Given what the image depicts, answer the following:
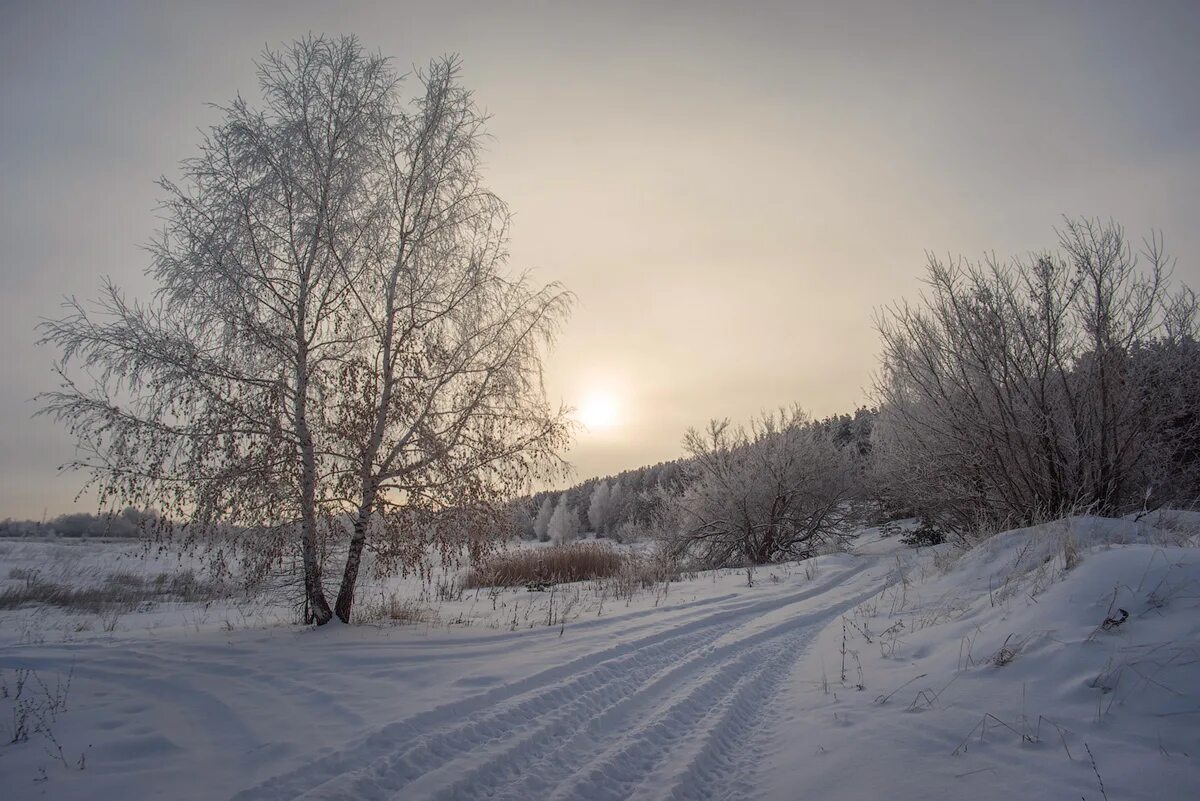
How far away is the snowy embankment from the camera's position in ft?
9.38

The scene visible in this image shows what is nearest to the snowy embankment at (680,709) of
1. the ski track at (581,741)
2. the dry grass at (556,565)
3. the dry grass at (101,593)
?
the ski track at (581,741)

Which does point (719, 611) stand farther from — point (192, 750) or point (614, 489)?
point (614, 489)

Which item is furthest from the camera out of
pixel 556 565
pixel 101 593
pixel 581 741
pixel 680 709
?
pixel 556 565

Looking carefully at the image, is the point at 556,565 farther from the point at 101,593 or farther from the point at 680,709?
the point at 680,709

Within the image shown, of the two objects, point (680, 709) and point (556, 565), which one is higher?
point (680, 709)

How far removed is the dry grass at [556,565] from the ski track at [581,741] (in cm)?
1117

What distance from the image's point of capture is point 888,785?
2.81 metres

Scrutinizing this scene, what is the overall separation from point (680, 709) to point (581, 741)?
0.97 metres

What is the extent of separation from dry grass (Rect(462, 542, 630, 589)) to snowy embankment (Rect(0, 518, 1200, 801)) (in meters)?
10.3

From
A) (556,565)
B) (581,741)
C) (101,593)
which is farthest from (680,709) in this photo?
(101,593)

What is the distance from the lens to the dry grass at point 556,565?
641 inches

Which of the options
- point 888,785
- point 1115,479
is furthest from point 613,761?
point 1115,479

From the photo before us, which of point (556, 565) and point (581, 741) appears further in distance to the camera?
point (556, 565)

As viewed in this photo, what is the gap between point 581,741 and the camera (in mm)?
3713
